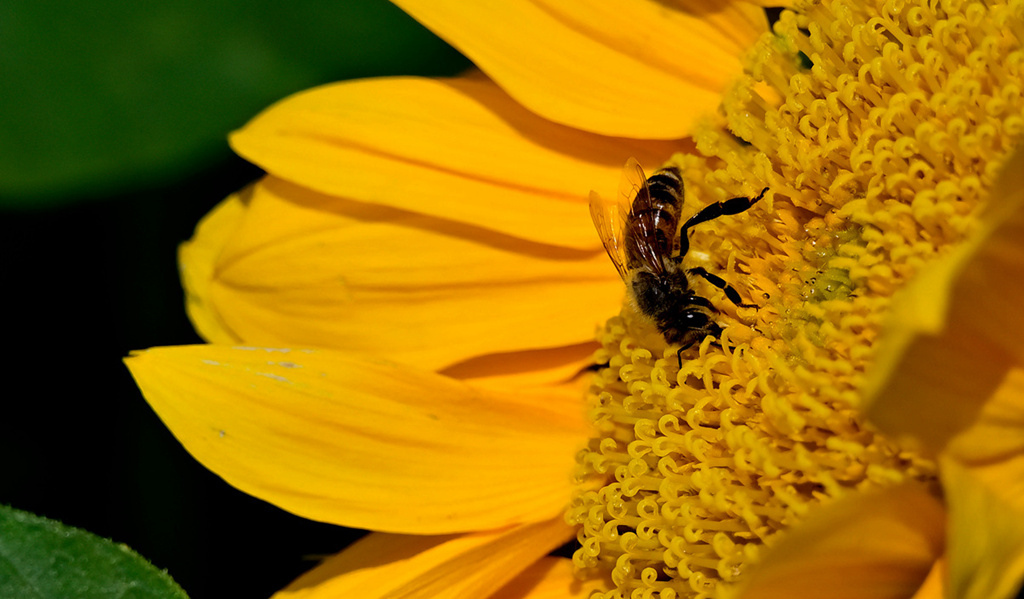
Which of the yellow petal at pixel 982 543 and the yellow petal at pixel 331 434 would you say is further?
the yellow petal at pixel 331 434

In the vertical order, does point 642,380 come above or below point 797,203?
below

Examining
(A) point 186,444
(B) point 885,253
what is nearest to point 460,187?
(A) point 186,444

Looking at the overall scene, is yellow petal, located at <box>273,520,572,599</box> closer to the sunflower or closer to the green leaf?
the sunflower

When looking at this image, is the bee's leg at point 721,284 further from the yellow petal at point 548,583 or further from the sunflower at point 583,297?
the yellow petal at point 548,583

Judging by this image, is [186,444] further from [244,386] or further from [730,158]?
[730,158]

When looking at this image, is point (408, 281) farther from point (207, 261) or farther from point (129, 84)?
point (129, 84)

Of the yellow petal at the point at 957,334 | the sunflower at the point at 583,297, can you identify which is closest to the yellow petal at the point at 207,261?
the sunflower at the point at 583,297
